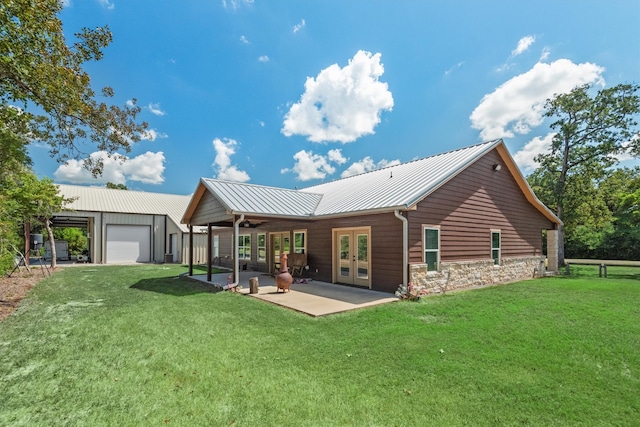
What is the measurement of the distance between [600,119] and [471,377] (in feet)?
76.0

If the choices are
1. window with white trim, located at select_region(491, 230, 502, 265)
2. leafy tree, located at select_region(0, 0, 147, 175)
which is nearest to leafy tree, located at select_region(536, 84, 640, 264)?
window with white trim, located at select_region(491, 230, 502, 265)

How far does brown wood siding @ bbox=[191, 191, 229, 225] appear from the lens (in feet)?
36.3

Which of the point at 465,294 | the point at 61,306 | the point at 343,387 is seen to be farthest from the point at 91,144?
the point at 465,294

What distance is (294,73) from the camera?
1451cm

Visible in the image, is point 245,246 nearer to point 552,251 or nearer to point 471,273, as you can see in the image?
point 471,273

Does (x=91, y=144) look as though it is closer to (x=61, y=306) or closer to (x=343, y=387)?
(x=61, y=306)

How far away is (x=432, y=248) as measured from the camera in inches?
387

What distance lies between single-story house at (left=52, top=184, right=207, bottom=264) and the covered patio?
42.8 ft

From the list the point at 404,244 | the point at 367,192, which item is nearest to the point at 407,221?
the point at 404,244

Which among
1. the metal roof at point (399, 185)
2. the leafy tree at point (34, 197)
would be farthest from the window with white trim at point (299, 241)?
the leafy tree at point (34, 197)

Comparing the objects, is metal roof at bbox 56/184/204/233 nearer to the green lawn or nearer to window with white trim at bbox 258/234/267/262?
window with white trim at bbox 258/234/267/262

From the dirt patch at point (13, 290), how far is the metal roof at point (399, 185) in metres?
8.70

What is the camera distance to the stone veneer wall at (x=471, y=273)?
9.25 metres

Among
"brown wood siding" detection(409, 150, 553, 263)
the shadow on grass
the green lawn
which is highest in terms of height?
"brown wood siding" detection(409, 150, 553, 263)
